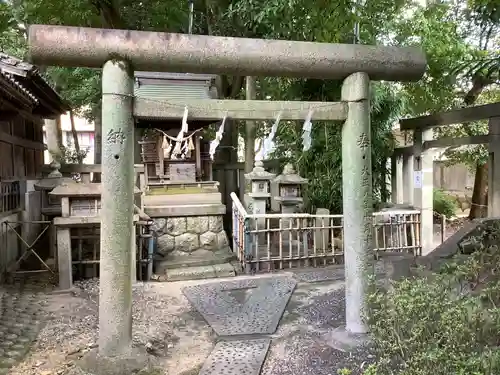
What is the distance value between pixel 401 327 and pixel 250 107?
2616mm

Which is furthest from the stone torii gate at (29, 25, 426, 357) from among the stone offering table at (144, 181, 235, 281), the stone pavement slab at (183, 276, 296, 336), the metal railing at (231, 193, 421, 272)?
the stone offering table at (144, 181, 235, 281)

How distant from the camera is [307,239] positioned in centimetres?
948

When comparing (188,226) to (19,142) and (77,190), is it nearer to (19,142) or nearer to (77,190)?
(77,190)

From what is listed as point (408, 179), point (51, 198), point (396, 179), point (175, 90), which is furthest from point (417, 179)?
point (51, 198)

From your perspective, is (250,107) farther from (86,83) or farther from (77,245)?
(86,83)

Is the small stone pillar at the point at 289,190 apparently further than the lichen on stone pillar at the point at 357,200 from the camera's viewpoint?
Yes

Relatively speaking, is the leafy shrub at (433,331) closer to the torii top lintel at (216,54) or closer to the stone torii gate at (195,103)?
the stone torii gate at (195,103)

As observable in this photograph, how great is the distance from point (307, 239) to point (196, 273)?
2.62m

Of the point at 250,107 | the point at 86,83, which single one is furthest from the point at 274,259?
the point at 86,83

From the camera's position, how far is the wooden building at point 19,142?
23.3ft

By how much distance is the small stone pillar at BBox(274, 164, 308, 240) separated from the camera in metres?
10.3

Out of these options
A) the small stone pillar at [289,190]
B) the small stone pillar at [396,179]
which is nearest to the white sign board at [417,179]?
the small stone pillar at [396,179]

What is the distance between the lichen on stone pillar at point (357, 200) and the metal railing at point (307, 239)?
12.9ft

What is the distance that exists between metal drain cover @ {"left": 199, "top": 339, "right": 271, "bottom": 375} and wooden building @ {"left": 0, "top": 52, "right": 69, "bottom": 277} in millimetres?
4897
